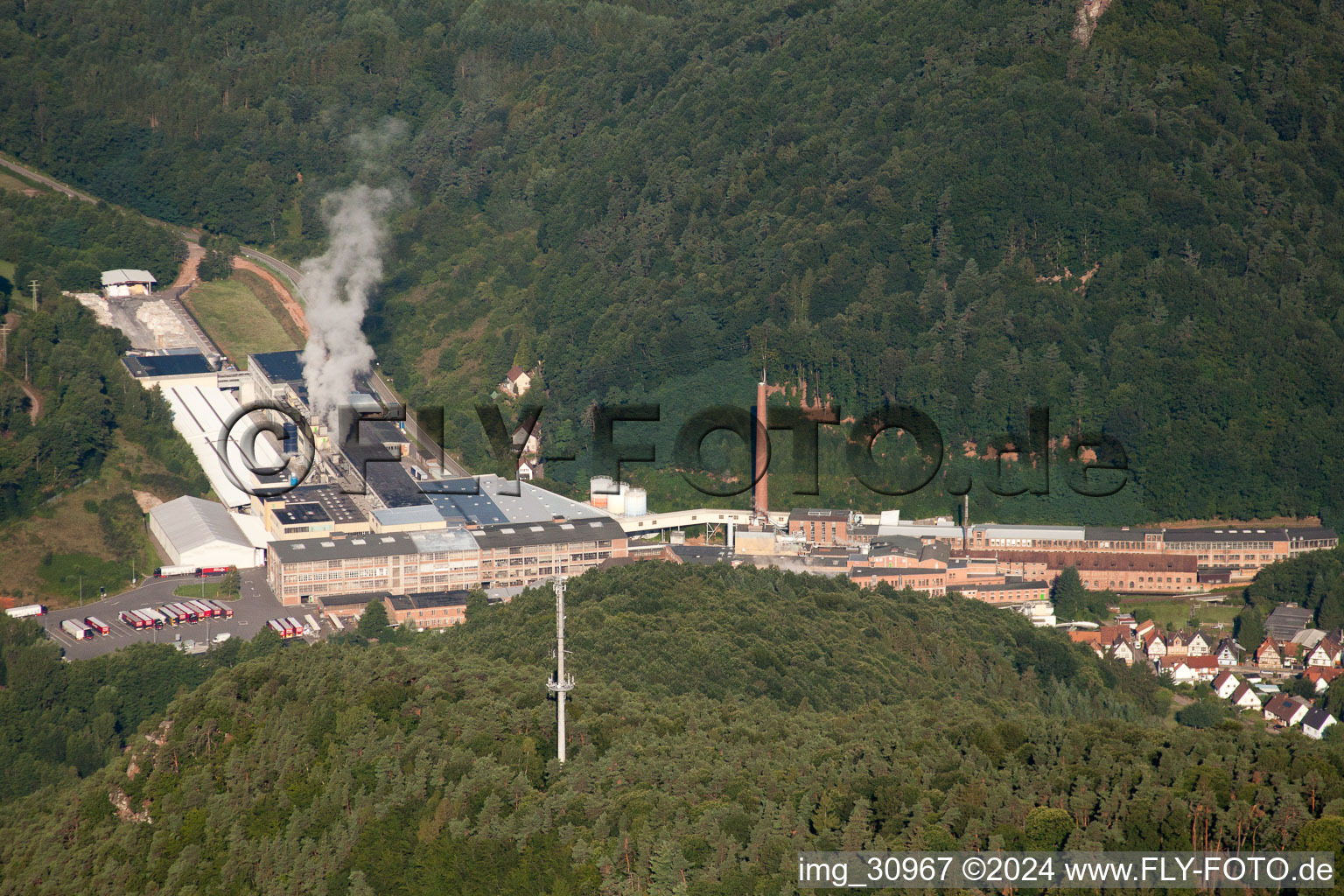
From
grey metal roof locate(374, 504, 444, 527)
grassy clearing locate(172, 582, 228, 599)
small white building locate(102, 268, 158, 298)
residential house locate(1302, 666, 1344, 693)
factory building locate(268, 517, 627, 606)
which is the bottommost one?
residential house locate(1302, 666, 1344, 693)

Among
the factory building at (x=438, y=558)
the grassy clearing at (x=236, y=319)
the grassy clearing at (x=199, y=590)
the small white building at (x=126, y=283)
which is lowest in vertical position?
the grassy clearing at (x=199, y=590)

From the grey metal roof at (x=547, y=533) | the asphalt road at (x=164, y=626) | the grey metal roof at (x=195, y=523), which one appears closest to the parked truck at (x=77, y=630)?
the asphalt road at (x=164, y=626)

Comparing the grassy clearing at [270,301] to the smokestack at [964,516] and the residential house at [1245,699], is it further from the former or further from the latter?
the residential house at [1245,699]

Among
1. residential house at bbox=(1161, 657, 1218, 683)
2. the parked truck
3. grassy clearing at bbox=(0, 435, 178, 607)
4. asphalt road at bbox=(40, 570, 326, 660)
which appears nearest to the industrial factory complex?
asphalt road at bbox=(40, 570, 326, 660)

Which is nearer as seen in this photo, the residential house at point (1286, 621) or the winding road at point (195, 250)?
the residential house at point (1286, 621)

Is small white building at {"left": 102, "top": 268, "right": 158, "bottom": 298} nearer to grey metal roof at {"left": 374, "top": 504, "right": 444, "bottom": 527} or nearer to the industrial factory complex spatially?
the industrial factory complex

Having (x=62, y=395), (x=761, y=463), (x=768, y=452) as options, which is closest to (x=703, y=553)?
(x=761, y=463)
